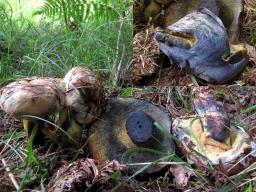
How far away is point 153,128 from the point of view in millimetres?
1227

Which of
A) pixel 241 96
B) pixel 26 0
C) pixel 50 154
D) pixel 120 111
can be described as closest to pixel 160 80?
pixel 241 96

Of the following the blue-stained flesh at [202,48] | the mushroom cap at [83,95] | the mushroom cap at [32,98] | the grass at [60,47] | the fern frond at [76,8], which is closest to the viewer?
the mushroom cap at [32,98]

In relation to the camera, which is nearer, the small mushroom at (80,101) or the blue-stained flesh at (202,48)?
the small mushroom at (80,101)

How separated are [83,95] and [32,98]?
0.17 metres

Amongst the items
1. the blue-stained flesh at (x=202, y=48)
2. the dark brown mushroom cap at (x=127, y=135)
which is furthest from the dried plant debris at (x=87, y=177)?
the blue-stained flesh at (x=202, y=48)

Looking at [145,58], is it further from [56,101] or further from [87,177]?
[87,177]

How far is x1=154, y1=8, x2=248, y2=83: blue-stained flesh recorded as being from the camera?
5.18 ft

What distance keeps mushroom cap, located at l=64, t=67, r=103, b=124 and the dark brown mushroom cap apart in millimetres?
50

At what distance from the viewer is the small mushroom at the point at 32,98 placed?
1.08 m

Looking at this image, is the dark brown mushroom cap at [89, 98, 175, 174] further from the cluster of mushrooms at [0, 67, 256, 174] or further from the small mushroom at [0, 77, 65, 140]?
the small mushroom at [0, 77, 65, 140]

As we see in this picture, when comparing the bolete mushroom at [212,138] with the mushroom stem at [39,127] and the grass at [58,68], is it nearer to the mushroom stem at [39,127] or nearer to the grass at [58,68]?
the grass at [58,68]

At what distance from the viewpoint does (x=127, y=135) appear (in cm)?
128

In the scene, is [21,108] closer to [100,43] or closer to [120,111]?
[120,111]

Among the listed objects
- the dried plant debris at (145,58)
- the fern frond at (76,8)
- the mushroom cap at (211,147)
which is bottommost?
the mushroom cap at (211,147)
